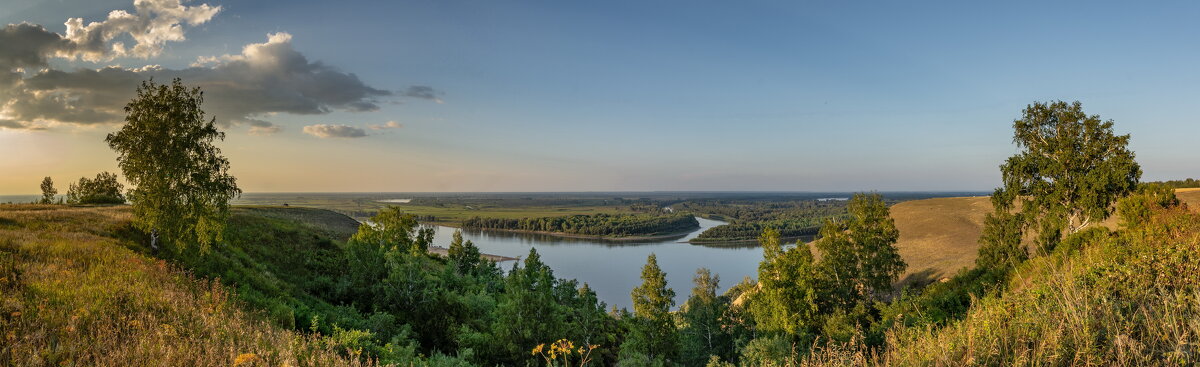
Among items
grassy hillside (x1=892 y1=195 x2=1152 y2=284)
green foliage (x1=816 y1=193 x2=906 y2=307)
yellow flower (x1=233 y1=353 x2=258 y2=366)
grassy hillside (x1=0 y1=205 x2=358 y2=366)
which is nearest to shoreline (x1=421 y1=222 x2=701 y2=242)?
grassy hillside (x1=892 y1=195 x2=1152 y2=284)

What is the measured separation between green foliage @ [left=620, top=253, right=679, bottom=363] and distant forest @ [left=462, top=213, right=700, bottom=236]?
12862 centimetres

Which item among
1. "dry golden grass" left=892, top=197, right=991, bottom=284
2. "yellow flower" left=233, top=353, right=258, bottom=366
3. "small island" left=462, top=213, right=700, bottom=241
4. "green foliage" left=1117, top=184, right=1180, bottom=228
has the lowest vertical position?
"small island" left=462, top=213, right=700, bottom=241

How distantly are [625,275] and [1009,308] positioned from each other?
8373cm

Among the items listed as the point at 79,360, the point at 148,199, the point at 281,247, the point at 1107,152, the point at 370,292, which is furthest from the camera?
the point at 281,247

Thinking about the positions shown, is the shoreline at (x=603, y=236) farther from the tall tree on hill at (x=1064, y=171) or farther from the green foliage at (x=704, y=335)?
the tall tree on hill at (x=1064, y=171)

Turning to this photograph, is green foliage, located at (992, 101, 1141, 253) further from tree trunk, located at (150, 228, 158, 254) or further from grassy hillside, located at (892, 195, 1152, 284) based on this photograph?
tree trunk, located at (150, 228, 158, 254)

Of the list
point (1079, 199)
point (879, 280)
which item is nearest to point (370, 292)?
point (879, 280)

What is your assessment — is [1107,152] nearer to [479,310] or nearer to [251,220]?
[479,310]

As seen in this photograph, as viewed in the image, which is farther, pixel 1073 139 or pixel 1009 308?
pixel 1073 139

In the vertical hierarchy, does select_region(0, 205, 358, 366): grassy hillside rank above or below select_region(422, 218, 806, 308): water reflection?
above

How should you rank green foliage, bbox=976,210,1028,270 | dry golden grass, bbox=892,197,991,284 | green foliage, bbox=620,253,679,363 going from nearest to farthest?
green foliage, bbox=976,210,1028,270 → green foliage, bbox=620,253,679,363 → dry golden grass, bbox=892,197,991,284

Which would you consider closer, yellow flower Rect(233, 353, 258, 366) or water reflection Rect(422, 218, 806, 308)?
yellow flower Rect(233, 353, 258, 366)

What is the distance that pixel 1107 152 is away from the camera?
77.7 feet

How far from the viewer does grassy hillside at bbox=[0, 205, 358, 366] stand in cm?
506
